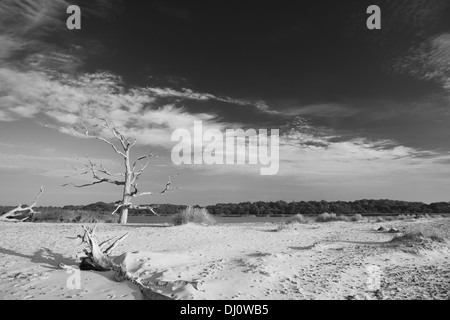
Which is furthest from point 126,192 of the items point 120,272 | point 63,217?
point 120,272

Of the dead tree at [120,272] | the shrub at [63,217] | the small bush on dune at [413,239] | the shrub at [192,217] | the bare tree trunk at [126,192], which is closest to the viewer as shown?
the dead tree at [120,272]

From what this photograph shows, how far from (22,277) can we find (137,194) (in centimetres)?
1552

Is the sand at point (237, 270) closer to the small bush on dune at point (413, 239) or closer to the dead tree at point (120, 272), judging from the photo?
the dead tree at point (120, 272)

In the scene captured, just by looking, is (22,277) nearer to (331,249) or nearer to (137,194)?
(331,249)

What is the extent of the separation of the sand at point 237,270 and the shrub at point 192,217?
724 centimetres

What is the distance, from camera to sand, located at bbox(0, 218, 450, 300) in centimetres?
566

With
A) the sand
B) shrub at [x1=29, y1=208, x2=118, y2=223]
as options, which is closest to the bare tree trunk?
shrub at [x1=29, y1=208, x2=118, y2=223]

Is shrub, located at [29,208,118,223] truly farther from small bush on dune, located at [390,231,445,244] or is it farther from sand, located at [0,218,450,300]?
small bush on dune, located at [390,231,445,244]

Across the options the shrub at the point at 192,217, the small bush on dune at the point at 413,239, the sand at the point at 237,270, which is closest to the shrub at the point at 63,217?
the shrub at the point at 192,217

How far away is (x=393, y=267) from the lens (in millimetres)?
8375

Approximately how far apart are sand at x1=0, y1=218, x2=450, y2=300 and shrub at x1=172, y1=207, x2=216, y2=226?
23.8 ft

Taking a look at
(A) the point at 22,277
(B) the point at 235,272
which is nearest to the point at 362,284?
(B) the point at 235,272

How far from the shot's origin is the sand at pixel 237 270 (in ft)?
18.6

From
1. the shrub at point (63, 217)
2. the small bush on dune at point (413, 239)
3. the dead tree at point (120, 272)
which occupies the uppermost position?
the dead tree at point (120, 272)
